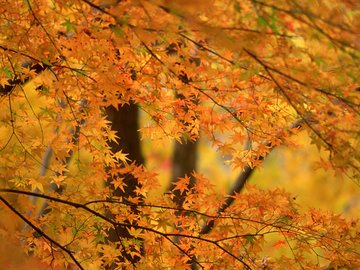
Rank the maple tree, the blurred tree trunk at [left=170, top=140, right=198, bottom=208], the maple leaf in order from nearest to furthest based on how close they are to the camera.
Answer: the maple tree → the maple leaf → the blurred tree trunk at [left=170, top=140, right=198, bottom=208]

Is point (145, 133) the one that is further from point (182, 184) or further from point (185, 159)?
point (185, 159)

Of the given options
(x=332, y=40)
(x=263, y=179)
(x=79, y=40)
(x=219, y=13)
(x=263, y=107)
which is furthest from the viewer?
(x=263, y=179)

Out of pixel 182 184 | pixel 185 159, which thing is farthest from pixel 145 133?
pixel 185 159

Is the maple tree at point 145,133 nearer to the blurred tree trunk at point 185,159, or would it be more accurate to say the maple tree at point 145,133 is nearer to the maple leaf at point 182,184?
the maple leaf at point 182,184

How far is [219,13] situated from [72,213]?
68.3 inches

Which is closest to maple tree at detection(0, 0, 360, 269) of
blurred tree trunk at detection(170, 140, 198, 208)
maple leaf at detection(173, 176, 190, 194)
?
maple leaf at detection(173, 176, 190, 194)

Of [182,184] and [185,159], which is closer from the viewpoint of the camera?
[182,184]

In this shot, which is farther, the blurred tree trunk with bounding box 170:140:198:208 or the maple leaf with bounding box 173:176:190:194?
the blurred tree trunk with bounding box 170:140:198:208

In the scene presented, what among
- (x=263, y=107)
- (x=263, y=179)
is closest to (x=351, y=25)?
(x=263, y=107)

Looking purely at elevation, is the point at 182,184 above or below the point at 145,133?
below

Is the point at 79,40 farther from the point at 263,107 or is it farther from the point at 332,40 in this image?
the point at 332,40

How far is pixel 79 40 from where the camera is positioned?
128 inches

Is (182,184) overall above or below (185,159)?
below

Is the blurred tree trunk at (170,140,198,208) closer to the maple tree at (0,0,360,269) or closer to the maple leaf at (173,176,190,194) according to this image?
the maple tree at (0,0,360,269)
